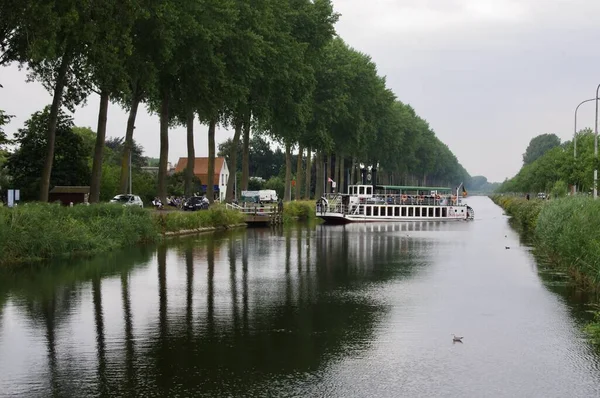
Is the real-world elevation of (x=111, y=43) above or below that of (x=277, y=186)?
above

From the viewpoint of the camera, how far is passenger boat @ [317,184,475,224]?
79.7 meters

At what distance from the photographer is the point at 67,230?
33.8m

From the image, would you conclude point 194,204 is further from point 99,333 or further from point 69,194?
point 99,333

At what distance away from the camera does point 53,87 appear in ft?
153

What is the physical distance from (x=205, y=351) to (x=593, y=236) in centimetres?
1368

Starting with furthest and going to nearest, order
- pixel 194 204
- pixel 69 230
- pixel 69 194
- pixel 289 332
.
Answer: pixel 194 204 → pixel 69 194 → pixel 69 230 → pixel 289 332

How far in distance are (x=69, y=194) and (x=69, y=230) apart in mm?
30502

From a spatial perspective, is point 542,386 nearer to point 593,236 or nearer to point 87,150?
point 593,236

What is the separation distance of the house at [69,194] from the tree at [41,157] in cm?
152

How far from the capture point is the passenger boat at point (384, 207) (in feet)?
261

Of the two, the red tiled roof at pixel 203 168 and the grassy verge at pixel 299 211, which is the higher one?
the red tiled roof at pixel 203 168

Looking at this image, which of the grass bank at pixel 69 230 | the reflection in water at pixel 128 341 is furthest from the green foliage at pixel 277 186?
the reflection in water at pixel 128 341

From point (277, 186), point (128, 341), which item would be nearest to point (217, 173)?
point (277, 186)

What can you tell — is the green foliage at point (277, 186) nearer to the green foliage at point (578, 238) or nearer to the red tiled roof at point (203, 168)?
→ the red tiled roof at point (203, 168)
